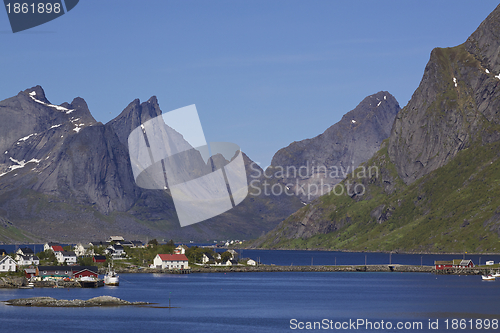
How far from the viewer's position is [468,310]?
108 meters

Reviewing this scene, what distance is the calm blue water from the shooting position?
301ft

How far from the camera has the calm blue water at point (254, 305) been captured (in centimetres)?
9169

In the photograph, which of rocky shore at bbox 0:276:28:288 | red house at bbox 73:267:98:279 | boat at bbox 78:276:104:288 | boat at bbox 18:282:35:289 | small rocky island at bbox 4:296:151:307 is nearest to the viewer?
small rocky island at bbox 4:296:151:307

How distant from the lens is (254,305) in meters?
118

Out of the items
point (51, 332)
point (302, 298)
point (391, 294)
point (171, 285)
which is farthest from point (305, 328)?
point (171, 285)

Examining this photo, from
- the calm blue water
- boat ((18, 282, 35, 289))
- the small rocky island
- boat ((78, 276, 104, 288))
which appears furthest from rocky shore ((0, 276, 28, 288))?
the small rocky island

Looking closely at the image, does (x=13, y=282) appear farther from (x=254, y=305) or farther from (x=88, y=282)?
(x=254, y=305)

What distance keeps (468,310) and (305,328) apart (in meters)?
34.1

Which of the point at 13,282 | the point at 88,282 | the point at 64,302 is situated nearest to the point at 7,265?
the point at 13,282

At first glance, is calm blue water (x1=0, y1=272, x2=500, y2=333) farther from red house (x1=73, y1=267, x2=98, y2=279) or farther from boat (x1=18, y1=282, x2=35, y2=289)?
red house (x1=73, y1=267, x2=98, y2=279)

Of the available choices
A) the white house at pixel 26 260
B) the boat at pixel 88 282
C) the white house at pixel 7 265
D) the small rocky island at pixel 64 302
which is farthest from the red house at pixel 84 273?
the small rocky island at pixel 64 302

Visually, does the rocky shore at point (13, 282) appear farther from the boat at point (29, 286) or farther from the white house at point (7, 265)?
the white house at point (7, 265)

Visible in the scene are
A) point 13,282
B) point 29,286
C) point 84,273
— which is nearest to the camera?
point 29,286

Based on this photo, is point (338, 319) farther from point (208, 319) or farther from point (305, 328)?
point (208, 319)
